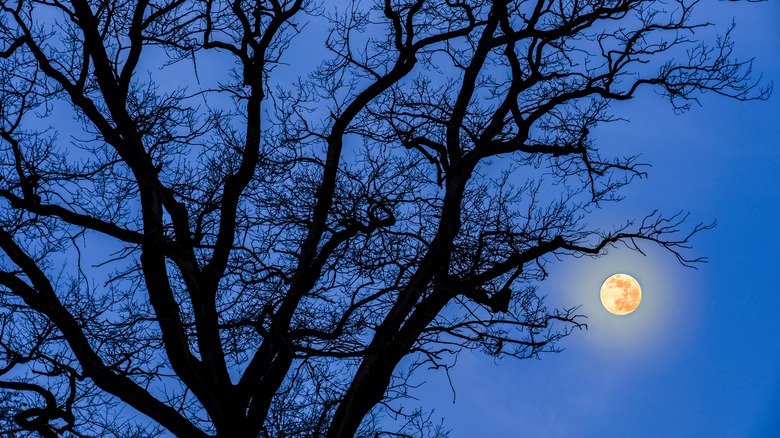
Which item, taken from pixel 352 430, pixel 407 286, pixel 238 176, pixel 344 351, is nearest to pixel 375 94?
pixel 238 176

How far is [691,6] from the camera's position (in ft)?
27.6

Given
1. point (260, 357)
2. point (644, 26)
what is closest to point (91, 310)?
point (260, 357)

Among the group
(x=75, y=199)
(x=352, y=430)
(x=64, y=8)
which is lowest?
(x=352, y=430)

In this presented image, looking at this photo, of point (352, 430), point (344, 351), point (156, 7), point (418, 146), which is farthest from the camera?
point (418, 146)

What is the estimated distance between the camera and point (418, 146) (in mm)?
8672

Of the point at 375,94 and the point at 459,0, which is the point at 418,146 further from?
the point at 459,0

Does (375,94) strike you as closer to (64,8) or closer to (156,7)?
(156,7)

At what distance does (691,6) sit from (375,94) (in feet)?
13.5

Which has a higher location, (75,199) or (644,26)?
(644,26)

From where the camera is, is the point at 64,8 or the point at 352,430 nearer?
the point at 352,430

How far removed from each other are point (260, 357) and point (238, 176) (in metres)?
2.09

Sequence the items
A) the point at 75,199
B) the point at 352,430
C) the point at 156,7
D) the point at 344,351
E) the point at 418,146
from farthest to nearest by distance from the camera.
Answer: the point at 418,146, the point at 156,7, the point at 75,199, the point at 352,430, the point at 344,351

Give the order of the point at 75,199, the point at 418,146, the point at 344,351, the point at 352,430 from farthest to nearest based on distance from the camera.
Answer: the point at 418,146 < the point at 75,199 < the point at 352,430 < the point at 344,351

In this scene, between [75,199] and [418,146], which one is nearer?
[75,199]
